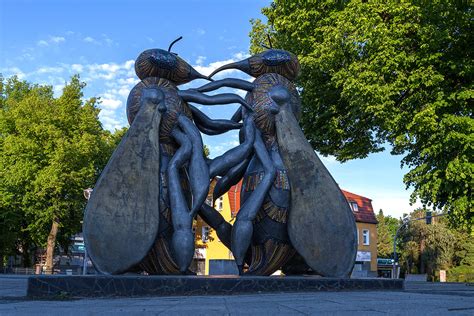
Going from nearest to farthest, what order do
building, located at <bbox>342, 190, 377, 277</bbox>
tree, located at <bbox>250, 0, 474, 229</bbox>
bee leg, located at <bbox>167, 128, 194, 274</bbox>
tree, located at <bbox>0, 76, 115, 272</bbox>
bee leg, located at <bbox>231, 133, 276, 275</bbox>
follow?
bee leg, located at <bbox>167, 128, 194, 274</bbox> → bee leg, located at <bbox>231, 133, 276, 275</bbox> → tree, located at <bbox>250, 0, 474, 229</bbox> → tree, located at <bbox>0, 76, 115, 272</bbox> → building, located at <bbox>342, 190, 377, 277</bbox>

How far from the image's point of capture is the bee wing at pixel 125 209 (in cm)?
752

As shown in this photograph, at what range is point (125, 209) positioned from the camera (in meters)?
7.66

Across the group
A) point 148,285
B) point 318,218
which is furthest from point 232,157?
point 148,285

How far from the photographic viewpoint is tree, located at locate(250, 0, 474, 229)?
1287 cm

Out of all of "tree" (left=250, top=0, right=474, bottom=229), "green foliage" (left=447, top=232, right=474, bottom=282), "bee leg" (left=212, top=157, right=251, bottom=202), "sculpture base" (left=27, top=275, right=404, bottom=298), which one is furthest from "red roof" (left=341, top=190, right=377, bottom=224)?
"sculpture base" (left=27, top=275, right=404, bottom=298)

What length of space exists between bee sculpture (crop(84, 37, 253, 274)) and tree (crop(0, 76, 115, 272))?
53.0 feet

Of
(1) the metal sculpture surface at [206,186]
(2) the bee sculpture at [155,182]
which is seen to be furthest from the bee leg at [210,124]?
(2) the bee sculpture at [155,182]

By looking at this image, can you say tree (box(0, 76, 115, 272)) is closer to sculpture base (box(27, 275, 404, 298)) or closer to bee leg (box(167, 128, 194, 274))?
bee leg (box(167, 128, 194, 274))

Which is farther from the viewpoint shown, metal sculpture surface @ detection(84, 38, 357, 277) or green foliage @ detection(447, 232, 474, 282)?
green foliage @ detection(447, 232, 474, 282)

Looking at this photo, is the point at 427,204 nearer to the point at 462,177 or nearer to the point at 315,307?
the point at 462,177

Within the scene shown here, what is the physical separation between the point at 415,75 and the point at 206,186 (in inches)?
305

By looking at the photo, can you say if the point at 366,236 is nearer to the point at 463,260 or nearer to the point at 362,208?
the point at 362,208

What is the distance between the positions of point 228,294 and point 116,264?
78.8 inches

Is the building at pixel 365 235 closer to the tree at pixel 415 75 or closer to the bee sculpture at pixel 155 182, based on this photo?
the tree at pixel 415 75
